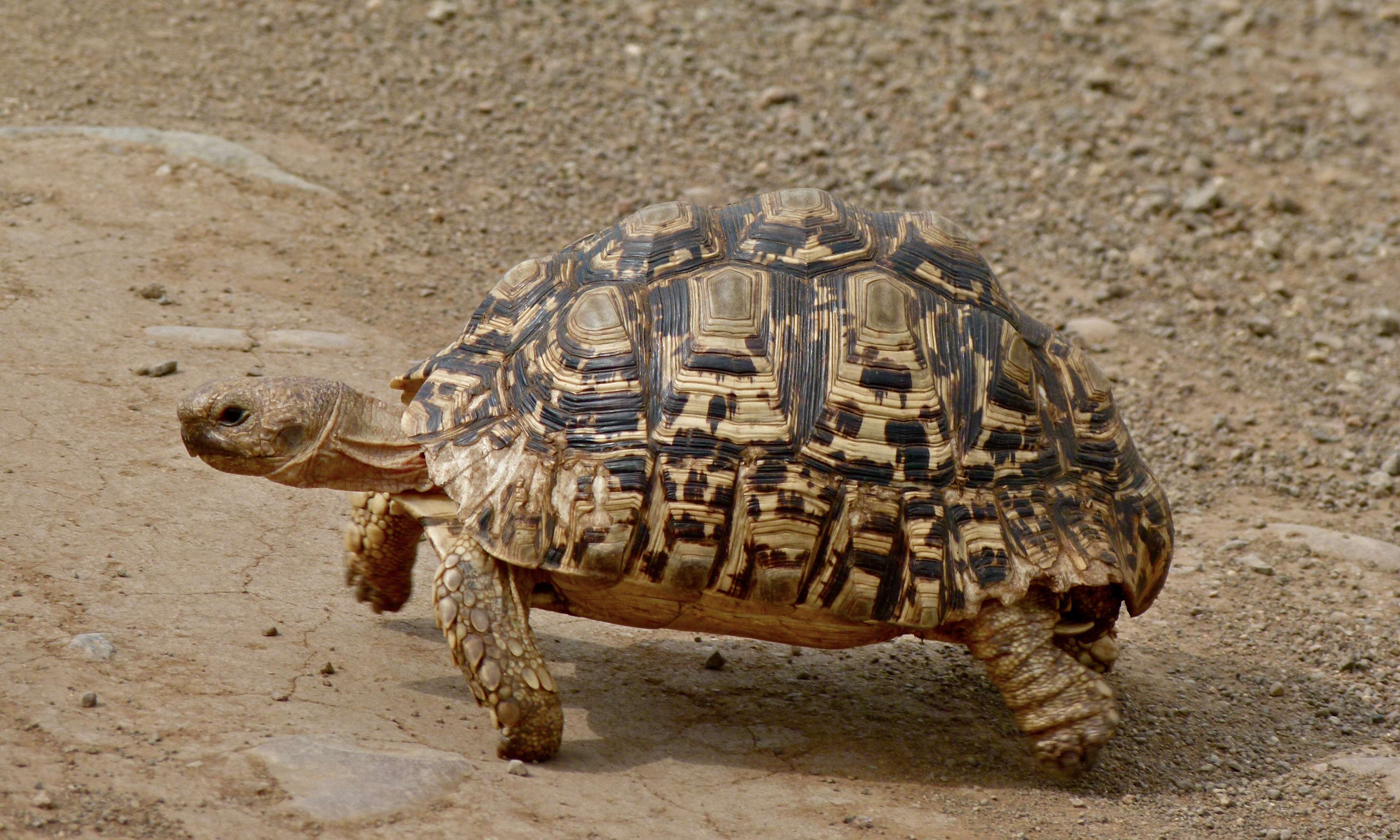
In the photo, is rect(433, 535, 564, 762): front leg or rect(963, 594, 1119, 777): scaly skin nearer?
rect(433, 535, 564, 762): front leg

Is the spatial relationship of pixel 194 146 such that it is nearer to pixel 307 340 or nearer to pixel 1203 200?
pixel 307 340

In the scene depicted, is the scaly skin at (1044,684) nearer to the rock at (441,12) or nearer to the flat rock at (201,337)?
the flat rock at (201,337)

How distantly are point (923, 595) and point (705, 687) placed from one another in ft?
3.49

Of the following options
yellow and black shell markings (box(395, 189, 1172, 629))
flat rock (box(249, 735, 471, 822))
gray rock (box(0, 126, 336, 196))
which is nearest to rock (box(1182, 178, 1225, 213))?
yellow and black shell markings (box(395, 189, 1172, 629))

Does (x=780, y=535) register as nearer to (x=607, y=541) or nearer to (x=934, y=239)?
(x=607, y=541)

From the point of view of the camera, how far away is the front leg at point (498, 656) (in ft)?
12.8

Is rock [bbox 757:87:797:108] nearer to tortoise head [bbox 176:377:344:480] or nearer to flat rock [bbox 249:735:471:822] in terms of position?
tortoise head [bbox 176:377:344:480]

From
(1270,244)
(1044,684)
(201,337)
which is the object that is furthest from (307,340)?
(1270,244)

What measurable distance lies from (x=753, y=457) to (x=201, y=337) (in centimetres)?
336

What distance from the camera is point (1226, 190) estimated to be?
9156 mm

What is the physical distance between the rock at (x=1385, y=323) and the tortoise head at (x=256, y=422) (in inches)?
247

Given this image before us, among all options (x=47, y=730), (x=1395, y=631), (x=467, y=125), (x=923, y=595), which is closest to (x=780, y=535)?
(x=923, y=595)

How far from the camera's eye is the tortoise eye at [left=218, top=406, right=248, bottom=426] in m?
4.20

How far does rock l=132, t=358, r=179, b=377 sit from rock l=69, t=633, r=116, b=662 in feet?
6.76
